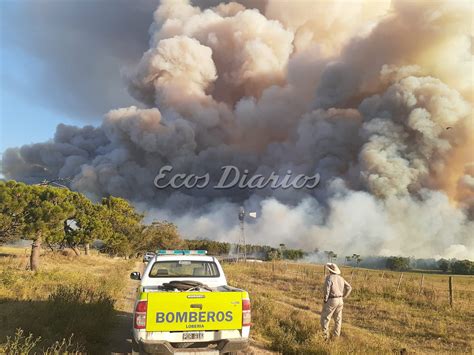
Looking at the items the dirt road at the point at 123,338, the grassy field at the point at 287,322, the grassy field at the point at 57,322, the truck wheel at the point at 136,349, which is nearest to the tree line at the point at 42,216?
the grassy field at the point at 287,322

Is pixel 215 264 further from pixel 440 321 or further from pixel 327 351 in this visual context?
pixel 440 321

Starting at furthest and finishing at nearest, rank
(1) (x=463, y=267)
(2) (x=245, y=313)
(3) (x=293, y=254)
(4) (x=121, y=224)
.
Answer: (3) (x=293, y=254), (1) (x=463, y=267), (4) (x=121, y=224), (2) (x=245, y=313)

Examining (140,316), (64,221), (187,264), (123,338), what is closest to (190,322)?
(140,316)

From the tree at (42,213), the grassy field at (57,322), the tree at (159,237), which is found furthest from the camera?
the tree at (159,237)

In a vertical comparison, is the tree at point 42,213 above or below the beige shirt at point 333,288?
above

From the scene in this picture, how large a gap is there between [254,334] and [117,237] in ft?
140

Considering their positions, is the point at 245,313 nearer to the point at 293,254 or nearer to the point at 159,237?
A: the point at 159,237

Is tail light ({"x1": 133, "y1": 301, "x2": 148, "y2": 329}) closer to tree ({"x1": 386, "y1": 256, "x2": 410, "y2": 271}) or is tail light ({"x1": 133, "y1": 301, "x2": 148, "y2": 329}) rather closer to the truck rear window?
the truck rear window

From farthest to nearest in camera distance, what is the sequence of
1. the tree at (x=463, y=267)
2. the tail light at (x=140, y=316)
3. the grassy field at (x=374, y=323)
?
the tree at (x=463, y=267) → the grassy field at (x=374, y=323) → the tail light at (x=140, y=316)

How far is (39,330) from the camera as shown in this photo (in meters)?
8.01

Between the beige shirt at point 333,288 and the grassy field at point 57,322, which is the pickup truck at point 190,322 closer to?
the grassy field at point 57,322

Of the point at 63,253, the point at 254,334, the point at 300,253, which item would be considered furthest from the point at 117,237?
the point at 300,253

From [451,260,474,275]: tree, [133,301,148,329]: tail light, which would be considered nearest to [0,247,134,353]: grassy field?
[133,301,148,329]: tail light

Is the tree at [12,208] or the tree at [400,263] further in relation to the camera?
the tree at [400,263]
